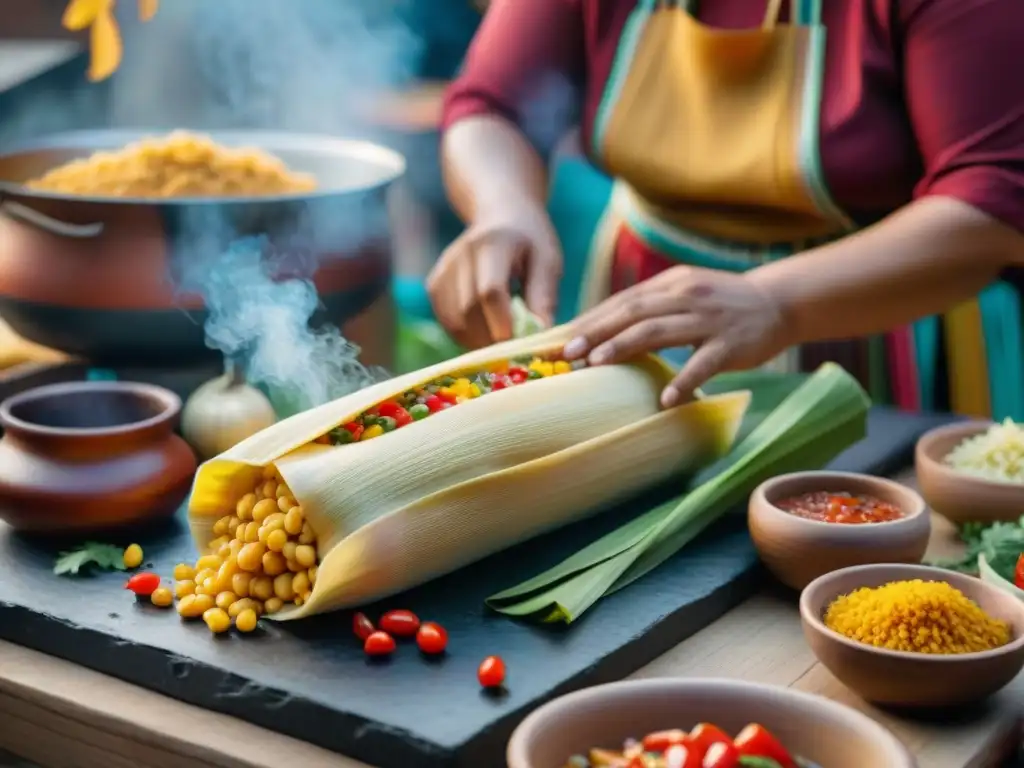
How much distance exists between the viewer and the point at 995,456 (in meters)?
1.79

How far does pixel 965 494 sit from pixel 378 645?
813 mm

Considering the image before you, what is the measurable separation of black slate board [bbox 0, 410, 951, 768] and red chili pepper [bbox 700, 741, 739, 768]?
0.28 meters

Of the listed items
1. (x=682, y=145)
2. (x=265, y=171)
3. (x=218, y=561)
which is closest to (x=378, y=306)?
(x=265, y=171)

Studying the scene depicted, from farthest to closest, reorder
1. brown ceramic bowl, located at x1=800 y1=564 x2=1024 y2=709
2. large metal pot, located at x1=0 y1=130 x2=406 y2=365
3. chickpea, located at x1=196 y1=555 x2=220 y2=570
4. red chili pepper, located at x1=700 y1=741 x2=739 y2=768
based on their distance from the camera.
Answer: large metal pot, located at x1=0 y1=130 x2=406 y2=365 → chickpea, located at x1=196 y1=555 x2=220 y2=570 → brown ceramic bowl, located at x1=800 y1=564 x2=1024 y2=709 → red chili pepper, located at x1=700 y1=741 x2=739 y2=768

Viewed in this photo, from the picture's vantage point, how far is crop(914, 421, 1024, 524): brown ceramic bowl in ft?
5.60

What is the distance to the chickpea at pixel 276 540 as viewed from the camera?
57.4 inches

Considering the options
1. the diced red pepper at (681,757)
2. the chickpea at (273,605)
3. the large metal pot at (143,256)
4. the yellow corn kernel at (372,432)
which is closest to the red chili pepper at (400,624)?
the chickpea at (273,605)

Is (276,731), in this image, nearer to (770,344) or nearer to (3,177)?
(770,344)

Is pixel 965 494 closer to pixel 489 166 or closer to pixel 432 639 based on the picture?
pixel 432 639

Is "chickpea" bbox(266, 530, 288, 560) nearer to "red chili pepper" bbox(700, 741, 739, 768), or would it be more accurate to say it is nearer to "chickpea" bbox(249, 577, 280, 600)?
"chickpea" bbox(249, 577, 280, 600)

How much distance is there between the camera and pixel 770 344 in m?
1.99

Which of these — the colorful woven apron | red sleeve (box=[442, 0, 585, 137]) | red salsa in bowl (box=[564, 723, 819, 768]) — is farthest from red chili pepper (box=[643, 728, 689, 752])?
red sleeve (box=[442, 0, 585, 137])

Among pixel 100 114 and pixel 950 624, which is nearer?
pixel 950 624

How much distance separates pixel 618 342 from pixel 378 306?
2.69ft
